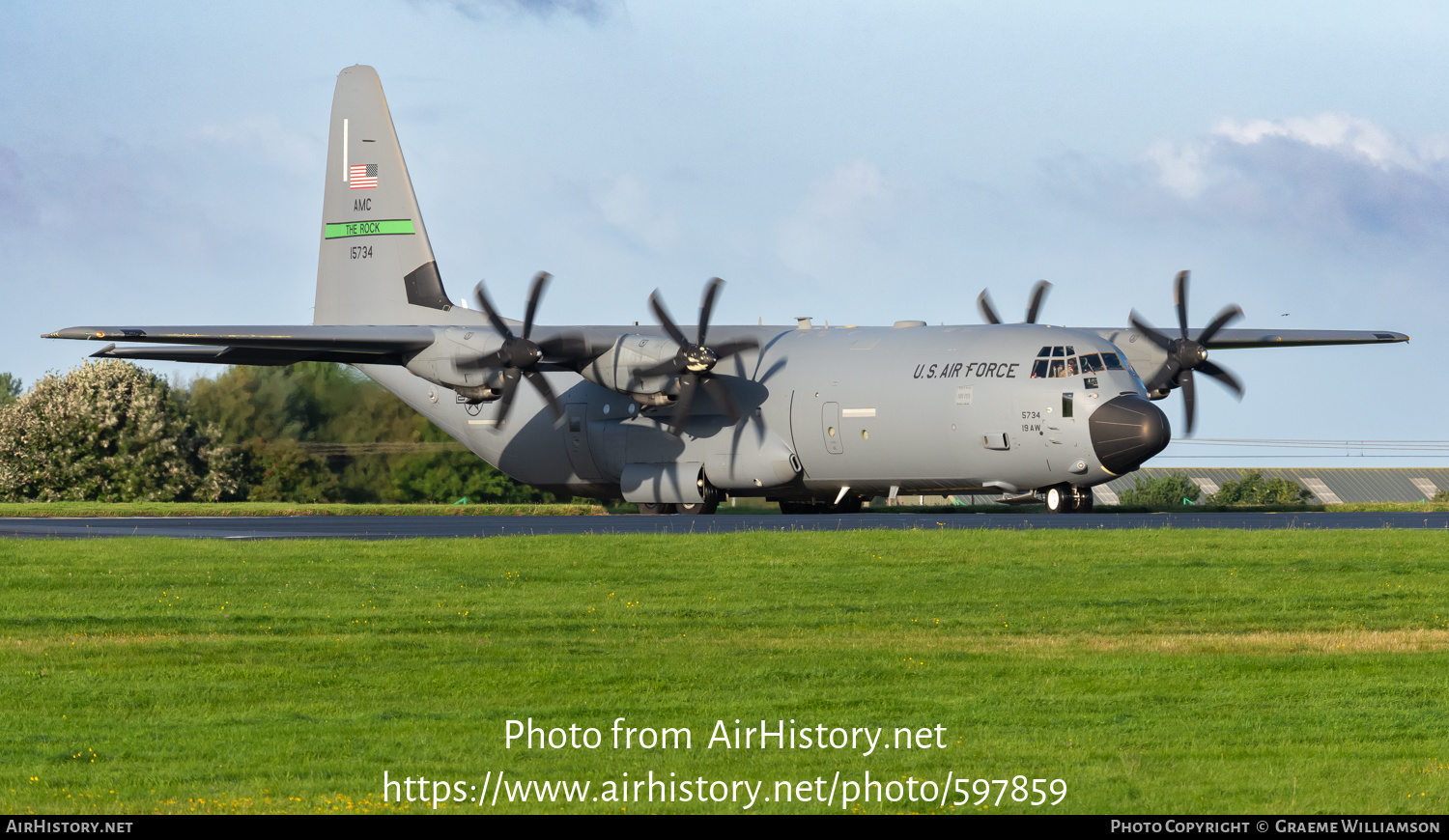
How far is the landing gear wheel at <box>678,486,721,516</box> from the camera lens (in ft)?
116

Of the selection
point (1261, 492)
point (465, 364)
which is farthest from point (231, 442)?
point (1261, 492)

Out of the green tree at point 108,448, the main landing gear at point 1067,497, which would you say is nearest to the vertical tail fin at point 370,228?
the green tree at point 108,448

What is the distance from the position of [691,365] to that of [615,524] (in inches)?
162

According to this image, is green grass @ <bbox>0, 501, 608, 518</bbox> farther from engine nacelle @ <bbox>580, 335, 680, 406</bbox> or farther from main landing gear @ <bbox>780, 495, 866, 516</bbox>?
engine nacelle @ <bbox>580, 335, 680, 406</bbox>

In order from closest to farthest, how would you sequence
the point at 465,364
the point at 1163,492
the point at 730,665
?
1. the point at 730,665
2. the point at 465,364
3. the point at 1163,492

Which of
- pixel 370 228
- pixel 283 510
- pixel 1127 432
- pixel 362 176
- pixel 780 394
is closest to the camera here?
pixel 1127 432

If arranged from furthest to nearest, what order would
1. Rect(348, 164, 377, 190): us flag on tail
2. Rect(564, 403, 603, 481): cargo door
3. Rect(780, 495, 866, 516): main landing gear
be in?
Rect(348, 164, 377, 190): us flag on tail
Rect(780, 495, 866, 516): main landing gear
Rect(564, 403, 603, 481): cargo door

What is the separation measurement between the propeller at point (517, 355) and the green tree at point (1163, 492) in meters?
41.6

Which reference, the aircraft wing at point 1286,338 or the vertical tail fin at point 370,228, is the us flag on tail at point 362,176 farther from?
the aircraft wing at point 1286,338

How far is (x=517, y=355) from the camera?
106 feet

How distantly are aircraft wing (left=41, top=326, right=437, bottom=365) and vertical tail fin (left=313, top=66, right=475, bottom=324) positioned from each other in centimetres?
404

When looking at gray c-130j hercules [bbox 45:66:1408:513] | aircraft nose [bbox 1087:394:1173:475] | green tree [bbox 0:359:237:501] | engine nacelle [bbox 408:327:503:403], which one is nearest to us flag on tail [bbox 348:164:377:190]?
gray c-130j hercules [bbox 45:66:1408:513]

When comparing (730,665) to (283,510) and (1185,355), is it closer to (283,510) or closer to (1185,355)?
(1185,355)
